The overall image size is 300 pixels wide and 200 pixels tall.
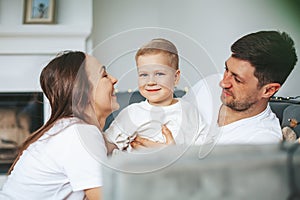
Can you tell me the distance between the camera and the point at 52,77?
53.6 inches

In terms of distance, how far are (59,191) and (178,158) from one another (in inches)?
30.0

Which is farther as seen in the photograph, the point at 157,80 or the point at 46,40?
the point at 46,40

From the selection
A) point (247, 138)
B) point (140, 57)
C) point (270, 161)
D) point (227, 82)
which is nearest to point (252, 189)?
point (270, 161)

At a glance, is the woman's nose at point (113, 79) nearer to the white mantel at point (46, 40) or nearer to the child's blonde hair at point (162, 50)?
the child's blonde hair at point (162, 50)

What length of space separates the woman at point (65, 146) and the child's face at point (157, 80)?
0.24m

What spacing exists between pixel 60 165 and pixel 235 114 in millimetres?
912

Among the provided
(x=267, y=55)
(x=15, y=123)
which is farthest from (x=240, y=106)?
(x=15, y=123)

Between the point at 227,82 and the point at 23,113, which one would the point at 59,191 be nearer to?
the point at 227,82

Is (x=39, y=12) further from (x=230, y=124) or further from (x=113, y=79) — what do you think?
(x=230, y=124)

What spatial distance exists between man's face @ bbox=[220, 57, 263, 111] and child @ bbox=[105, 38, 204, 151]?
27 centimetres

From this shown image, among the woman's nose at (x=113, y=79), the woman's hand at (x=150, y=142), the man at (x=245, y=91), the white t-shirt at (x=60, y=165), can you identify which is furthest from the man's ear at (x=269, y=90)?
the white t-shirt at (x=60, y=165)

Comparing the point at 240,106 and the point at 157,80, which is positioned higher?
the point at 157,80

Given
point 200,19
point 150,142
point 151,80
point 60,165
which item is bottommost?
point 150,142

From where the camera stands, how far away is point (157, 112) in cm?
171
